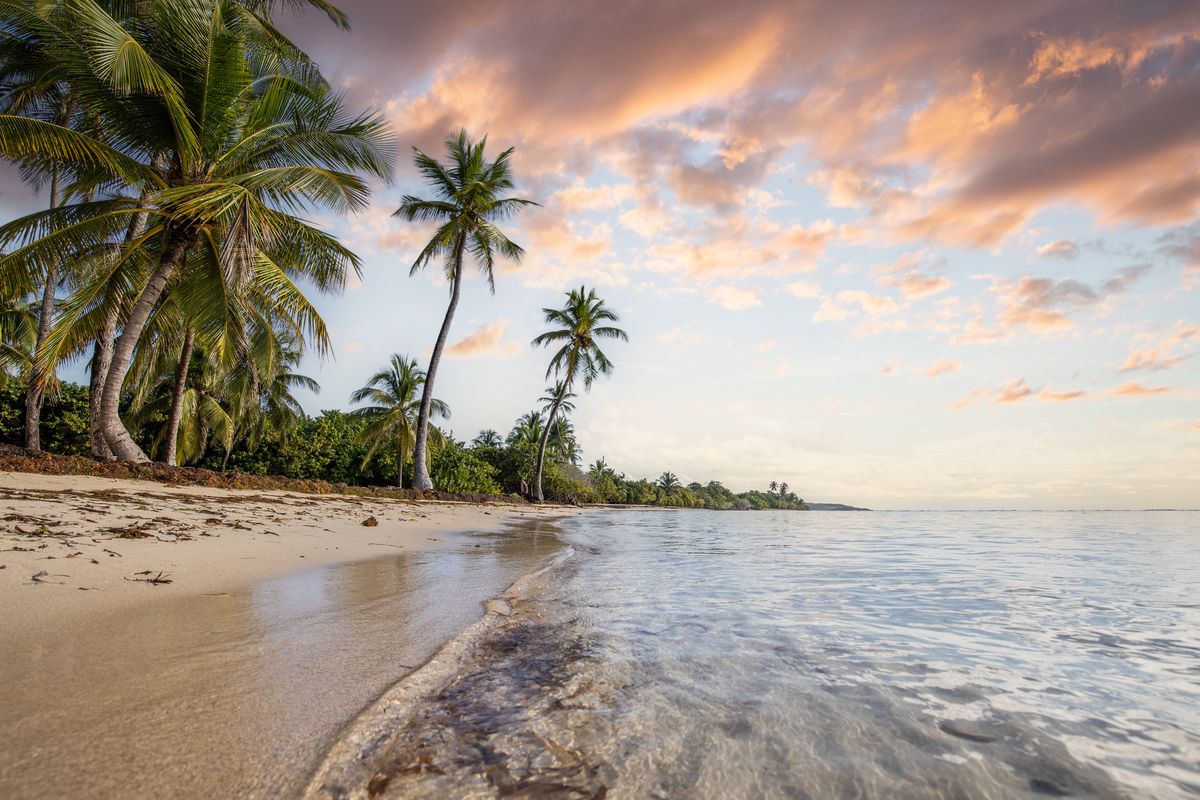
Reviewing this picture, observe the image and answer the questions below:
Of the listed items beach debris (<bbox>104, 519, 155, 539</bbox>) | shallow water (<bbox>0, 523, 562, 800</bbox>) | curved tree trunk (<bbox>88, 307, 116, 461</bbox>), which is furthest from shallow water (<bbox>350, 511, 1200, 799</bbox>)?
curved tree trunk (<bbox>88, 307, 116, 461</bbox>)

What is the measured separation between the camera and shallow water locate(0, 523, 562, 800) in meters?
1.30

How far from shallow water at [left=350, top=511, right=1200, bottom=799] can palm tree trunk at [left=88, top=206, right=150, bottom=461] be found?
405 inches

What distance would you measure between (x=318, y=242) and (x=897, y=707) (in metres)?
11.7

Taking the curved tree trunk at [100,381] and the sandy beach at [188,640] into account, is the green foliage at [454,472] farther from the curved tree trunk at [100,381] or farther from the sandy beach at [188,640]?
the sandy beach at [188,640]

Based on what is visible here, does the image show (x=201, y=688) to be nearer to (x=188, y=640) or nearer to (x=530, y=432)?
(x=188, y=640)

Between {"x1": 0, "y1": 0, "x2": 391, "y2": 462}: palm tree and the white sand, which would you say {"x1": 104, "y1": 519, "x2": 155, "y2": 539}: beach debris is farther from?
{"x1": 0, "y1": 0, "x2": 391, "y2": 462}: palm tree

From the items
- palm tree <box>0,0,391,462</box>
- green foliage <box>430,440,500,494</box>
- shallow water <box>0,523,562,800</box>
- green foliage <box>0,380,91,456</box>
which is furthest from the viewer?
green foliage <box>430,440,500,494</box>

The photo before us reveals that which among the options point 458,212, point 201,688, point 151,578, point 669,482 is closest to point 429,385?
point 458,212

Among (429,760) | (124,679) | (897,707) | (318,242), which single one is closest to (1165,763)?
(897,707)

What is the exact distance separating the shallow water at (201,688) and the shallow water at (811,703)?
31 centimetres

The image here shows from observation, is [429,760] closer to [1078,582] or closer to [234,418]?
[1078,582]

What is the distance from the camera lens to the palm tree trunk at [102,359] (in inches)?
383

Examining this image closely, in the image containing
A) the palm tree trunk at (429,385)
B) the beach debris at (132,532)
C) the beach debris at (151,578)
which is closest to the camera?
the beach debris at (151,578)

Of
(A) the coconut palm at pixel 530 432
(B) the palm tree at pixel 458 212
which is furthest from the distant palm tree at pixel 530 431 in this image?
(B) the palm tree at pixel 458 212
